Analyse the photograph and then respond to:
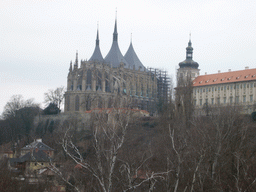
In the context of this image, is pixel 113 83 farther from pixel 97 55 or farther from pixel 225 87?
pixel 225 87

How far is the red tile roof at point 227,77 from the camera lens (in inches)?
3167

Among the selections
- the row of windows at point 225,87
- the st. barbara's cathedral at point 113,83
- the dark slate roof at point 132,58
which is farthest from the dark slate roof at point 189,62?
the row of windows at point 225,87

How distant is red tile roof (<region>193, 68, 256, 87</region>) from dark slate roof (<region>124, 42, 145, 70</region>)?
52.4 ft

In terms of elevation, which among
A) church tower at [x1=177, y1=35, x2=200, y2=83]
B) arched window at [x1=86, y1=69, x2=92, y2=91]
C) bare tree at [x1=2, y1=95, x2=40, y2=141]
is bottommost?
bare tree at [x1=2, y1=95, x2=40, y2=141]

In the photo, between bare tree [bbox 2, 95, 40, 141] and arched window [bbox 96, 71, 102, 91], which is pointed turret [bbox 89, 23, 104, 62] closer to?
arched window [bbox 96, 71, 102, 91]

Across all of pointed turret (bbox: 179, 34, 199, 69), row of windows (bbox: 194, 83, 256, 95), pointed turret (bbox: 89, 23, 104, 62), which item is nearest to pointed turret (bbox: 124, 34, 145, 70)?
pointed turret (bbox: 89, 23, 104, 62)

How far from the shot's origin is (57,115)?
81.7 meters

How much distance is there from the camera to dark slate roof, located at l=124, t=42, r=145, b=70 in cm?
10230

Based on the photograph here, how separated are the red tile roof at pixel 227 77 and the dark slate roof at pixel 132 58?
52.4 feet

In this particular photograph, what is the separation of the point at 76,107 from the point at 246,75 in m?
27.7

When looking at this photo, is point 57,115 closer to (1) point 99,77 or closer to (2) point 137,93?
(1) point 99,77

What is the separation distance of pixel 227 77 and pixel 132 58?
25.2m

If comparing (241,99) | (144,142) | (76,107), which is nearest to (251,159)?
(144,142)

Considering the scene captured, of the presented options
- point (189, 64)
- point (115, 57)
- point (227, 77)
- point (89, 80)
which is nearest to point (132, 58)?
point (115, 57)
